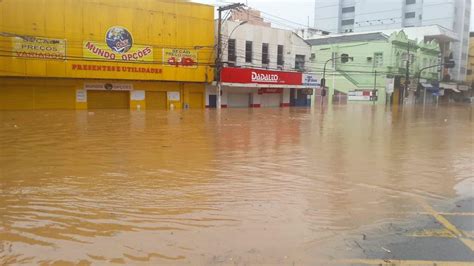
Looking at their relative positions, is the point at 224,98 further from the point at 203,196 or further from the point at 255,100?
the point at 203,196

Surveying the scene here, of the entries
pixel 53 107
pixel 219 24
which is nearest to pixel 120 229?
pixel 53 107

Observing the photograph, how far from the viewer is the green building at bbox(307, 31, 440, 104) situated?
183 feet

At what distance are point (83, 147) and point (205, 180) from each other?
202 inches

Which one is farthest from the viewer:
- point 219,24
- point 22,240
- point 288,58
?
point 288,58

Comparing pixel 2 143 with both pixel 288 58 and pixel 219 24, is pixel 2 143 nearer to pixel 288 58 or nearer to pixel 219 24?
pixel 219 24

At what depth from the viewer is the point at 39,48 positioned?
30.0 meters

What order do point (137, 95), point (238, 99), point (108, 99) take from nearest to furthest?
point (108, 99)
point (137, 95)
point (238, 99)

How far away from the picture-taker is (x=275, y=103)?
145ft

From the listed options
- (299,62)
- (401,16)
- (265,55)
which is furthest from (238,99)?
(401,16)

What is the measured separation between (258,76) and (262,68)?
1.79 metres

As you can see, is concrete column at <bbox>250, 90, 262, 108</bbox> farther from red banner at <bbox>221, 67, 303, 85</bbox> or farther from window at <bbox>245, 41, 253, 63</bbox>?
window at <bbox>245, 41, 253, 63</bbox>

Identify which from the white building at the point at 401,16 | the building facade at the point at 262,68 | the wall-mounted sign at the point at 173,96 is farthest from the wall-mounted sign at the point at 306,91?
the white building at the point at 401,16

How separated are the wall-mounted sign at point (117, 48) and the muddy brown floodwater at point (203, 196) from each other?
21341 millimetres

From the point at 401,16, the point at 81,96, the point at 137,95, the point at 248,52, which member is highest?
the point at 401,16
